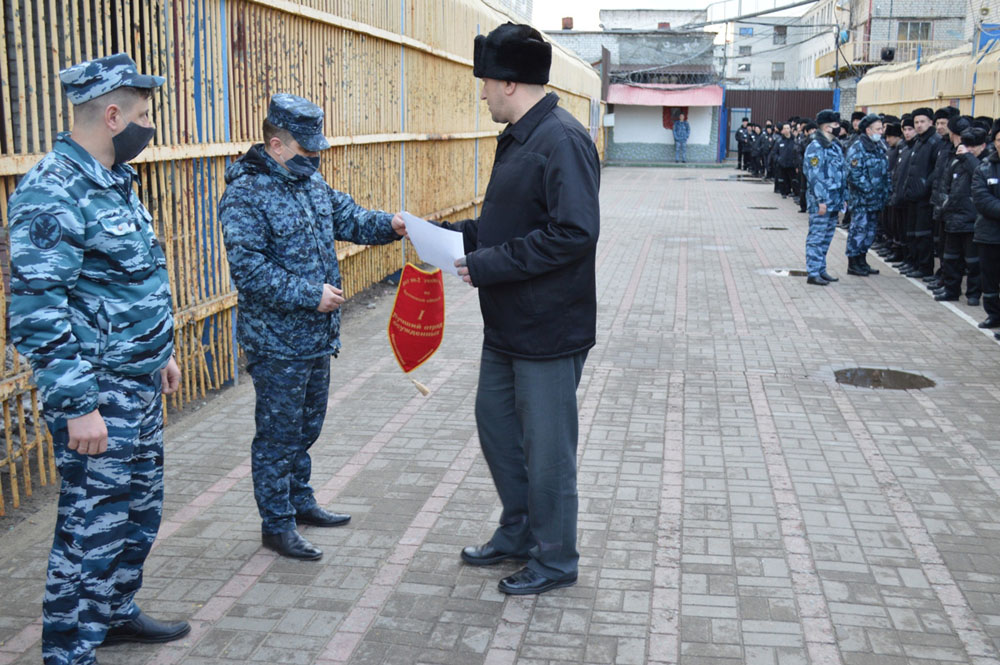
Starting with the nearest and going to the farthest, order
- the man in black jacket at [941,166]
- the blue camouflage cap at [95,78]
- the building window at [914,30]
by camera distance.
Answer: the blue camouflage cap at [95,78] < the man in black jacket at [941,166] < the building window at [914,30]

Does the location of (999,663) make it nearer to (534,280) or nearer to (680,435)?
Answer: (534,280)

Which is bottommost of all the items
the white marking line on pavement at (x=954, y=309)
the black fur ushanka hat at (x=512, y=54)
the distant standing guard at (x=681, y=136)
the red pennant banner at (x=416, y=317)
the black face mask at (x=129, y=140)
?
the white marking line on pavement at (x=954, y=309)

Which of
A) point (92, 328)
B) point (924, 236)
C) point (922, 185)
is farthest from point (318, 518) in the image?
point (924, 236)

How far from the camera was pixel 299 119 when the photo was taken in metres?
4.02

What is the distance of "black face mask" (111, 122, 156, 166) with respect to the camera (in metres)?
Result: 3.23

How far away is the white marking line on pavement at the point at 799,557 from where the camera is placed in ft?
12.1

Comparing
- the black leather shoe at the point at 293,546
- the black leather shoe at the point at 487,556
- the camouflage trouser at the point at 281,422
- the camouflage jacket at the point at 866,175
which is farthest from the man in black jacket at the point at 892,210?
the black leather shoe at the point at 293,546

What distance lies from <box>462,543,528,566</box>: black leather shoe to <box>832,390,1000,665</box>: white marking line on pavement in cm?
173

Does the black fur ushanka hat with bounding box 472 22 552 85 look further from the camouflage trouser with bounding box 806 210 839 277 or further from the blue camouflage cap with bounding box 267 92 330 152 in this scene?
the camouflage trouser with bounding box 806 210 839 277

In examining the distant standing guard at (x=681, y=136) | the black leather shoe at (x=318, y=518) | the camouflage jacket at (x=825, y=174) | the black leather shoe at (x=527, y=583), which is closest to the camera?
Result: the black leather shoe at (x=527, y=583)

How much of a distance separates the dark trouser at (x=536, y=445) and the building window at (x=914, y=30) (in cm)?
4685

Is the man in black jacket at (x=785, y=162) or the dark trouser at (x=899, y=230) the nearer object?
the dark trouser at (x=899, y=230)

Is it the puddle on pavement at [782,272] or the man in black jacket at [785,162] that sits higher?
the man in black jacket at [785,162]

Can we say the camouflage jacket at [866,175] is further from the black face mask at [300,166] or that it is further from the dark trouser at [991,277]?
the black face mask at [300,166]
